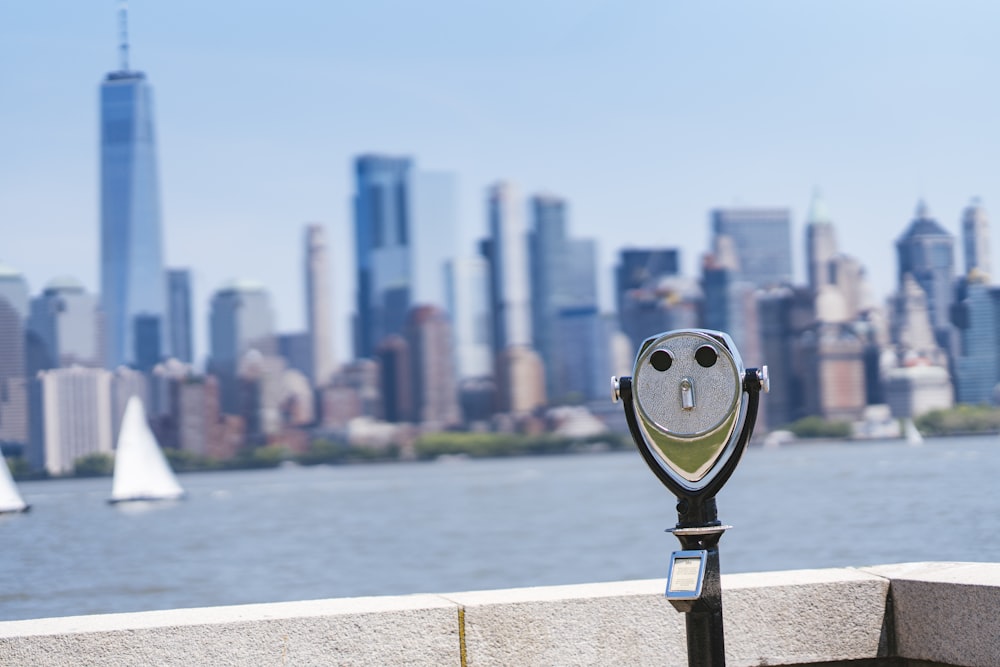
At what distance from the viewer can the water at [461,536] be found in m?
38.9

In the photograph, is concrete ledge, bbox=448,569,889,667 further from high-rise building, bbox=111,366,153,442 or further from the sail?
high-rise building, bbox=111,366,153,442

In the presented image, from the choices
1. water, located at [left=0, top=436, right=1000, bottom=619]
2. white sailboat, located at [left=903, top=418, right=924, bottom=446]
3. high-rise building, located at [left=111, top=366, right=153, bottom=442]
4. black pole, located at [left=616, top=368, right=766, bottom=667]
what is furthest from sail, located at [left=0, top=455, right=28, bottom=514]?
high-rise building, located at [left=111, top=366, right=153, bottom=442]

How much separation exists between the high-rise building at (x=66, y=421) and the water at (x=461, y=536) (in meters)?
50.1

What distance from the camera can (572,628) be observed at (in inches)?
167

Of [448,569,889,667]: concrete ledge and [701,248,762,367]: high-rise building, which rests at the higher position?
[701,248,762,367]: high-rise building

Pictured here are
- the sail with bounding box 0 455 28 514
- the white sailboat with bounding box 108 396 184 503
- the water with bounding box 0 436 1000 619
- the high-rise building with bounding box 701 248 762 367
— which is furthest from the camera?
the high-rise building with bounding box 701 248 762 367

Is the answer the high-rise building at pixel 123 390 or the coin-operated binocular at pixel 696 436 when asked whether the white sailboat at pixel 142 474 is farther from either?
the high-rise building at pixel 123 390

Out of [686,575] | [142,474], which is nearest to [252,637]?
[686,575]

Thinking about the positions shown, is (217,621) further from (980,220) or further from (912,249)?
(980,220)

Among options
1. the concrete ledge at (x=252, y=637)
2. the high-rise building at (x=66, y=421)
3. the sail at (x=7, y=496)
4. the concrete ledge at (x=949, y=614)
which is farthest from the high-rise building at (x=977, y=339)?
the concrete ledge at (x=252, y=637)

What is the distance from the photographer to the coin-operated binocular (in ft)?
11.3

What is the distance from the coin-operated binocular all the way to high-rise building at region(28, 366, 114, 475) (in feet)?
509

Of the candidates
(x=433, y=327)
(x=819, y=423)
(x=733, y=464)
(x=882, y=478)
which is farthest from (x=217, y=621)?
(x=433, y=327)

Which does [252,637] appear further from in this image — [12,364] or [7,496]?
[12,364]
